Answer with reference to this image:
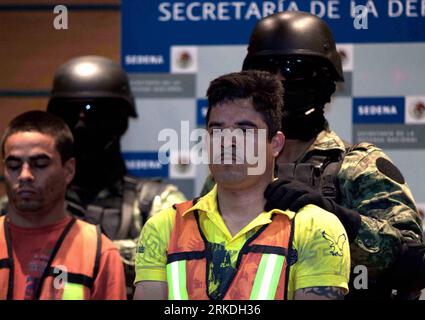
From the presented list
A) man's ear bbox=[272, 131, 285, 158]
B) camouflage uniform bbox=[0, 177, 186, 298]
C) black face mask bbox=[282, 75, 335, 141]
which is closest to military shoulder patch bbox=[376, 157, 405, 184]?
black face mask bbox=[282, 75, 335, 141]

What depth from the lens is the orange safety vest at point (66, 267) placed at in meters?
2.63

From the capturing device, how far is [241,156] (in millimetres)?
2182

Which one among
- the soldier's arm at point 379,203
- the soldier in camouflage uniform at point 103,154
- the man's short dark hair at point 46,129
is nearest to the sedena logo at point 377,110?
the soldier in camouflage uniform at point 103,154

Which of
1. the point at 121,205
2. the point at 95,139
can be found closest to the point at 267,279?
the point at 121,205

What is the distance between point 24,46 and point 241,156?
2.42 meters

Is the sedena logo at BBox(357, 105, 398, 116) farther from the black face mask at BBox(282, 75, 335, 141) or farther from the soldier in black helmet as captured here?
the black face mask at BBox(282, 75, 335, 141)

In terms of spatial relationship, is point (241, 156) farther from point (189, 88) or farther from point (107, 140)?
point (189, 88)

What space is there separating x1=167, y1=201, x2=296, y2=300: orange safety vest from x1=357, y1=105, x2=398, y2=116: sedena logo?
1873mm

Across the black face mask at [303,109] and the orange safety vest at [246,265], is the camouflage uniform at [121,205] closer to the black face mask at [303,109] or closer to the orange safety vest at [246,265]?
the black face mask at [303,109]

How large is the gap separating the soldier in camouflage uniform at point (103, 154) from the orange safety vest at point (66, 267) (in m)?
0.74

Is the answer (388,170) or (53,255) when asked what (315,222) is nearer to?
(388,170)

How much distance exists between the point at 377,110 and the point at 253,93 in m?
1.81

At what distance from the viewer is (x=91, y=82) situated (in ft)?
12.7
